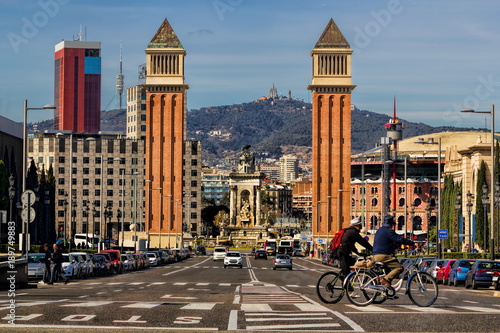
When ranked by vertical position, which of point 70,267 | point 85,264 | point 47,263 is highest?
point 47,263

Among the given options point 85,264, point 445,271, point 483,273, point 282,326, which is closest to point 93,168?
point 85,264

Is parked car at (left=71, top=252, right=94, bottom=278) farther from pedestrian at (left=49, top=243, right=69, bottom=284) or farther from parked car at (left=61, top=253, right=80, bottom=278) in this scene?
pedestrian at (left=49, top=243, right=69, bottom=284)

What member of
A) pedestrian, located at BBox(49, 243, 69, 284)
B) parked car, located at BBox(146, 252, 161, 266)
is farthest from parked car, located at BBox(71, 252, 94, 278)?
parked car, located at BBox(146, 252, 161, 266)

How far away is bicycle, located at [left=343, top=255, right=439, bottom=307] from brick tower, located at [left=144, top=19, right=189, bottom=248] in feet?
429

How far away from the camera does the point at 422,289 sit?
20.8 metres

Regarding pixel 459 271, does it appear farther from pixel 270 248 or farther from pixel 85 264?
pixel 270 248

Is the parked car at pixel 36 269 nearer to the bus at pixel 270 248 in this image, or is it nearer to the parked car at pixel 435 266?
the parked car at pixel 435 266

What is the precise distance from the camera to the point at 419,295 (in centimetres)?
2089

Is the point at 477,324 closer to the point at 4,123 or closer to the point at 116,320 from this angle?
the point at 116,320

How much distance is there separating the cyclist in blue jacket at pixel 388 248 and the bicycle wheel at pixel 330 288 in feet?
4.24

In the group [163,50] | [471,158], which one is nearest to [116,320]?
[471,158]

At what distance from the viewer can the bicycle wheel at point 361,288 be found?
2059cm

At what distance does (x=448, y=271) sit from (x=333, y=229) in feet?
330

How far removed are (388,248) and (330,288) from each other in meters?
1.86
